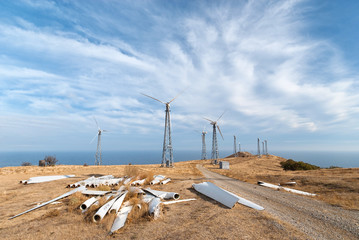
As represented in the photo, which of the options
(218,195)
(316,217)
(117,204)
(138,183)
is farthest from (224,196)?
(138,183)

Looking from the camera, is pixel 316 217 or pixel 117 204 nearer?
pixel 316 217

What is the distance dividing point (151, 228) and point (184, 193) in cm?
674

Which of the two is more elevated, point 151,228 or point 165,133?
point 165,133

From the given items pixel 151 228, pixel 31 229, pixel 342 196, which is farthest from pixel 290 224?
pixel 31 229

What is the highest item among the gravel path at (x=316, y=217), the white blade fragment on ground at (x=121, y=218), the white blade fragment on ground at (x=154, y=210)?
the white blade fragment on ground at (x=154, y=210)

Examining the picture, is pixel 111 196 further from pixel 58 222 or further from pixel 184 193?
pixel 184 193

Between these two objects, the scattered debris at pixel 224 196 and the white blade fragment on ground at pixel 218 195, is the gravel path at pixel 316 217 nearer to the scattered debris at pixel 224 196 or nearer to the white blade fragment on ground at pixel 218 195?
the scattered debris at pixel 224 196

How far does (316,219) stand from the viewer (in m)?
9.45

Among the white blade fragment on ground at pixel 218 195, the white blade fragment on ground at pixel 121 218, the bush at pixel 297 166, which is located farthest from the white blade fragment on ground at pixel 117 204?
the bush at pixel 297 166

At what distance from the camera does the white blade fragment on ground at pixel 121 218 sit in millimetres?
8452

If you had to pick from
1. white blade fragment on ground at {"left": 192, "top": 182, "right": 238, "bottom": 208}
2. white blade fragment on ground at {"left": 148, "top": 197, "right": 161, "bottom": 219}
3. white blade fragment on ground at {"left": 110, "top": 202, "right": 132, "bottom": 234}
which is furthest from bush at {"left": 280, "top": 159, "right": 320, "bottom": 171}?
white blade fragment on ground at {"left": 110, "top": 202, "right": 132, "bottom": 234}

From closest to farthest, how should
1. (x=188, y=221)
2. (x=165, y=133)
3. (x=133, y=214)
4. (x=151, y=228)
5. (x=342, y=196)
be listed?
(x=151, y=228)
(x=188, y=221)
(x=133, y=214)
(x=342, y=196)
(x=165, y=133)

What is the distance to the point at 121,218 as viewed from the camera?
922cm

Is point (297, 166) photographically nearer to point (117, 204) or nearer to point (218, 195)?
point (218, 195)
